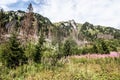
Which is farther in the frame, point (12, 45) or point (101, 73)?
point (12, 45)

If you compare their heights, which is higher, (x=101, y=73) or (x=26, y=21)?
(x=26, y=21)

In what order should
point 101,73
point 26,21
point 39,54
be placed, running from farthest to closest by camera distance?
point 26,21, point 39,54, point 101,73

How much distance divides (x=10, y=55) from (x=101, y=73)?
8.28 m

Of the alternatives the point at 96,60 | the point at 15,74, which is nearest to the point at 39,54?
the point at 96,60

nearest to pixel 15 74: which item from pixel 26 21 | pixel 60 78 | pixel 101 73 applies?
pixel 60 78

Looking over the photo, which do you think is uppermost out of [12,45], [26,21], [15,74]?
[26,21]

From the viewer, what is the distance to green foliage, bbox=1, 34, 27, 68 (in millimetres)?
17058

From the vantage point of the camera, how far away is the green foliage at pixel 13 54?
17058mm

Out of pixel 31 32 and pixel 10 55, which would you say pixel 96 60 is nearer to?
pixel 10 55

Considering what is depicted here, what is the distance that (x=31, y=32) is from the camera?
30.3 meters

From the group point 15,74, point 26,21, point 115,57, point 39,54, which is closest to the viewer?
point 15,74

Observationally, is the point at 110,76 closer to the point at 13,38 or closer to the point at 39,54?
the point at 13,38

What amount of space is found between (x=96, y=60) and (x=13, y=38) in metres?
5.91

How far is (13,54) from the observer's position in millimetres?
17391
